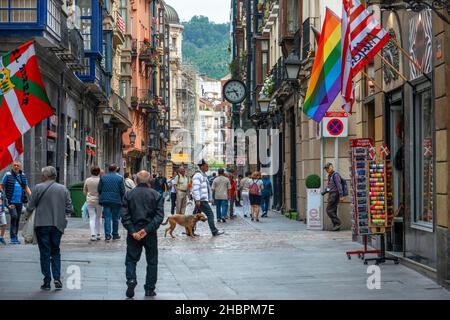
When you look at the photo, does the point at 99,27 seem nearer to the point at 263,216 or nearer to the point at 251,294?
the point at 263,216

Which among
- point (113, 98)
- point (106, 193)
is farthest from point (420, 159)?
point (113, 98)

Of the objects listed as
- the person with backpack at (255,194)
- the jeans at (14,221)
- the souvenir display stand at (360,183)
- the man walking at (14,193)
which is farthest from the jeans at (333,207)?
the souvenir display stand at (360,183)

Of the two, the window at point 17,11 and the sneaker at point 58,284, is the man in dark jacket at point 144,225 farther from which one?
the window at point 17,11

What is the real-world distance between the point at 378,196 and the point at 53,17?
14895 mm

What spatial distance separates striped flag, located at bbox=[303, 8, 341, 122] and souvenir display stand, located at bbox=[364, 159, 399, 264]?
274 cm

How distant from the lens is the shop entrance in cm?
1754

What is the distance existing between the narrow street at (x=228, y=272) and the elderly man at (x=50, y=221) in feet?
1.32

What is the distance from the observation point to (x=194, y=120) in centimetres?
15875

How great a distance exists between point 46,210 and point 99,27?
1078 inches

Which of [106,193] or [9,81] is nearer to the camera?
[9,81]

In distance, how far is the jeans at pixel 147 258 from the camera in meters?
12.5

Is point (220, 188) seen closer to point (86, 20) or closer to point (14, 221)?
point (14, 221)

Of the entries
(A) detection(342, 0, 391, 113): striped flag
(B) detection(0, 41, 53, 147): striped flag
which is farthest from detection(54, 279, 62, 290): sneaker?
(A) detection(342, 0, 391, 113): striped flag
